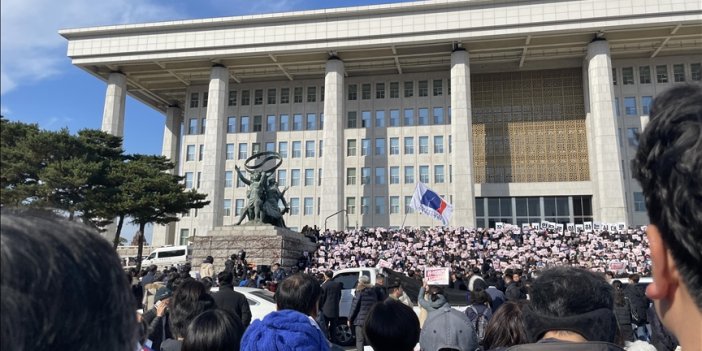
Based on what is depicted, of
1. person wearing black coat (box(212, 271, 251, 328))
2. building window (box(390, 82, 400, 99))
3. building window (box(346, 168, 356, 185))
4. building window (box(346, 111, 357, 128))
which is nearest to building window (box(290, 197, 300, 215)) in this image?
building window (box(346, 168, 356, 185))

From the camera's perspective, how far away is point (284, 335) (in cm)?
306

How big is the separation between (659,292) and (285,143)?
57.9 m

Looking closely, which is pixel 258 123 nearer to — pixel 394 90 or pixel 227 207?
pixel 227 207

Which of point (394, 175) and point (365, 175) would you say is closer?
point (394, 175)

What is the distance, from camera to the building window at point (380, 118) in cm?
5675

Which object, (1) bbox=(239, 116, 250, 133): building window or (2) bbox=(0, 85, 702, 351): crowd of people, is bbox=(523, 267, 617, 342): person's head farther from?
(1) bbox=(239, 116, 250, 133): building window

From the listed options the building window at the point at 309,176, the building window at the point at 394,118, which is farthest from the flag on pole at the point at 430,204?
the building window at the point at 309,176

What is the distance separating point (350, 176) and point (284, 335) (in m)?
52.9

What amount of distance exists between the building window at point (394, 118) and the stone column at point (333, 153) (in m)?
7.29

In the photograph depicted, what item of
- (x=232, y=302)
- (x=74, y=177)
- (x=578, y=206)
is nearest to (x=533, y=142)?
(x=578, y=206)

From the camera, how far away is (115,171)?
1364 inches

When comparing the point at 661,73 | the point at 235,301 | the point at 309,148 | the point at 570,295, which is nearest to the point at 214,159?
the point at 309,148

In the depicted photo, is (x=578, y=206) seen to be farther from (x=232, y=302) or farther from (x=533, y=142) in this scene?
(x=232, y=302)

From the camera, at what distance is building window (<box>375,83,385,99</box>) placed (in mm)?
57812
